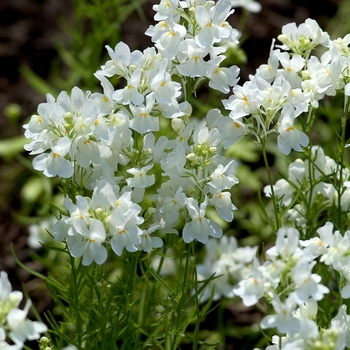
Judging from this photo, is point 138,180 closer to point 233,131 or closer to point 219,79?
point 233,131

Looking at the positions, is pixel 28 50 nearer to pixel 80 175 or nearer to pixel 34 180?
pixel 34 180

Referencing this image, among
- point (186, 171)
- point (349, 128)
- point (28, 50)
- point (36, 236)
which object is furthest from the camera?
point (28, 50)

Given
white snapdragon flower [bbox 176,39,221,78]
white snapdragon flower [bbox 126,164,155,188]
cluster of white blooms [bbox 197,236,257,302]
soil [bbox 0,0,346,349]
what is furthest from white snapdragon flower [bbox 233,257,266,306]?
soil [bbox 0,0,346,349]

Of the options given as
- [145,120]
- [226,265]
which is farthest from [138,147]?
[226,265]

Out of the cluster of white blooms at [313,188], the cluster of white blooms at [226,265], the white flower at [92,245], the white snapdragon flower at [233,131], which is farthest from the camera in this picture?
the cluster of white blooms at [226,265]

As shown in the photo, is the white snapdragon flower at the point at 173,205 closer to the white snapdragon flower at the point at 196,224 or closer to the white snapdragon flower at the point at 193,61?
the white snapdragon flower at the point at 196,224

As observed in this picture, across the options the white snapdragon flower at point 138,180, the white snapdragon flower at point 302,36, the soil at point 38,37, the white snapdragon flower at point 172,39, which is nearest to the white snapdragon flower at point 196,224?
the white snapdragon flower at point 138,180

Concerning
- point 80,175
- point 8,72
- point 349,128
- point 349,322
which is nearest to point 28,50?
point 8,72
